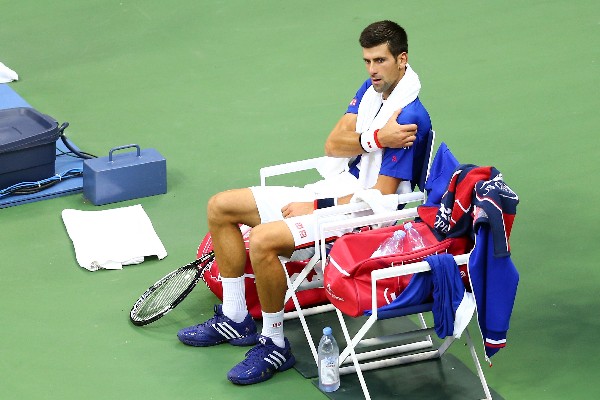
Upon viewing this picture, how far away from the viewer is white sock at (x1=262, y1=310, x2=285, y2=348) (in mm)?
6660

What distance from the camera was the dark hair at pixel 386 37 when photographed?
6.70 metres

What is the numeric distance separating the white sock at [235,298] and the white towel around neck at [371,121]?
672 mm

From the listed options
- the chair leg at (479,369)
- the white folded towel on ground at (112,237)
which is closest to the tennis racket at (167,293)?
the white folded towel on ground at (112,237)

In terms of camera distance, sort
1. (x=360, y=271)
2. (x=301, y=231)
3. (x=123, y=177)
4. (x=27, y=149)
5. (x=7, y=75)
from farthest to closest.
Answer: (x=7, y=75) < (x=27, y=149) < (x=123, y=177) < (x=301, y=231) < (x=360, y=271)

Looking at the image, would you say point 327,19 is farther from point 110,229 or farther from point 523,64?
point 110,229

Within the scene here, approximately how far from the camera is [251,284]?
23.6 ft

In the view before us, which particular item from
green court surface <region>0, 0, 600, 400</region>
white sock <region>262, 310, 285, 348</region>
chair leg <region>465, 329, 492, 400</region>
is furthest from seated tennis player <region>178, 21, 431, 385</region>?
chair leg <region>465, 329, 492, 400</region>

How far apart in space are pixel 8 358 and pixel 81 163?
2.89 metres

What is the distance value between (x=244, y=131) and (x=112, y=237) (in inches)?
81.8

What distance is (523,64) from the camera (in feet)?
36.2

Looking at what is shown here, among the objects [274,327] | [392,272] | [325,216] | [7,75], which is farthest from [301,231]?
[7,75]

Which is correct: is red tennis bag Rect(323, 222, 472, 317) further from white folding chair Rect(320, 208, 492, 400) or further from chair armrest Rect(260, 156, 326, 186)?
chair armrest Rect(260, 156, 326, 186)

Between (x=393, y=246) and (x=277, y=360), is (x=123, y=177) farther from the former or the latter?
(x=393, y=246)

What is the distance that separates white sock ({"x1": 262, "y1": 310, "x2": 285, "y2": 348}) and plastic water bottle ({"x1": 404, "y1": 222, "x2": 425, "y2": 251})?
0.78 metres
